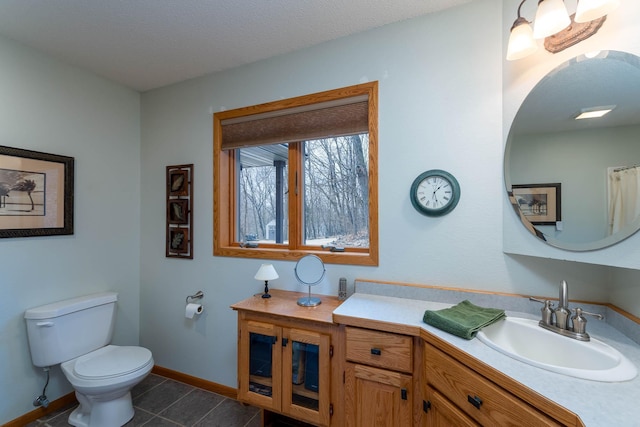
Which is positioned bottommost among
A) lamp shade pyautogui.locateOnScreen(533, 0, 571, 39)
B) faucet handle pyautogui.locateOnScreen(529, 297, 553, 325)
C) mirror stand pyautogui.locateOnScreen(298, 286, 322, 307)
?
mirror stand pyautogui.locateOnScreen(298, 286, 322, 307)

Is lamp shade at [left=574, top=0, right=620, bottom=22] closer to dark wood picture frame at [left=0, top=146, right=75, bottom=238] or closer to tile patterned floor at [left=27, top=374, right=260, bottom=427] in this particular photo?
tile patterned floor at [left=27, top=374, right=260, bottom=427]

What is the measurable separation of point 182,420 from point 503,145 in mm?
2653

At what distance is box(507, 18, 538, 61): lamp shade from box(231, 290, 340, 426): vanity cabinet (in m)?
1.58

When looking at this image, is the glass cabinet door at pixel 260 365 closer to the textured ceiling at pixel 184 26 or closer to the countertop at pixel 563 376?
the countertop at pixel 563 376

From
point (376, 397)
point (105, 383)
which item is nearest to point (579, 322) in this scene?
point (376, 397)

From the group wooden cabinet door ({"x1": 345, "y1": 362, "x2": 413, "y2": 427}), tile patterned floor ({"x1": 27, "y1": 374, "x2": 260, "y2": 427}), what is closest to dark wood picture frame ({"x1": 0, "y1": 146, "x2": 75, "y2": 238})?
tile patterned floor ({"x1": 27, "y1": 374, "x2": 260, "y2": 427})

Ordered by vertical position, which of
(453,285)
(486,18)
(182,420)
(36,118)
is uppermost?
(486,18)

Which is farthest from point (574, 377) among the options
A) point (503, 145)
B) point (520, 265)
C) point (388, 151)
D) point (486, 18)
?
point (486, 18)

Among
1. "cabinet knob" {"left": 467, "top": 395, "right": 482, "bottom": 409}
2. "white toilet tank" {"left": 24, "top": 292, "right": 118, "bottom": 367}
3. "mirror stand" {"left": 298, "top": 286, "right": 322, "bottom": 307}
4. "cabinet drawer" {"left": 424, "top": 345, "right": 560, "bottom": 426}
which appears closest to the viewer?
"cabinet drawer" {"left": 424, "top": 345, "right": 560, "bottom": 426}

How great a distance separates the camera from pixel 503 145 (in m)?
1.41

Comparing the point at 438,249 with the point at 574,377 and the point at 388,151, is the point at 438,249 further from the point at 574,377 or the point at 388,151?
the point at 574,377

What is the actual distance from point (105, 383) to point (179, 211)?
1.25 meters

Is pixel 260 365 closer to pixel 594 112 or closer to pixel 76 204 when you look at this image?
pixel 76 204

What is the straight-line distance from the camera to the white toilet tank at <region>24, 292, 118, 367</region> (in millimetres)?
1725
